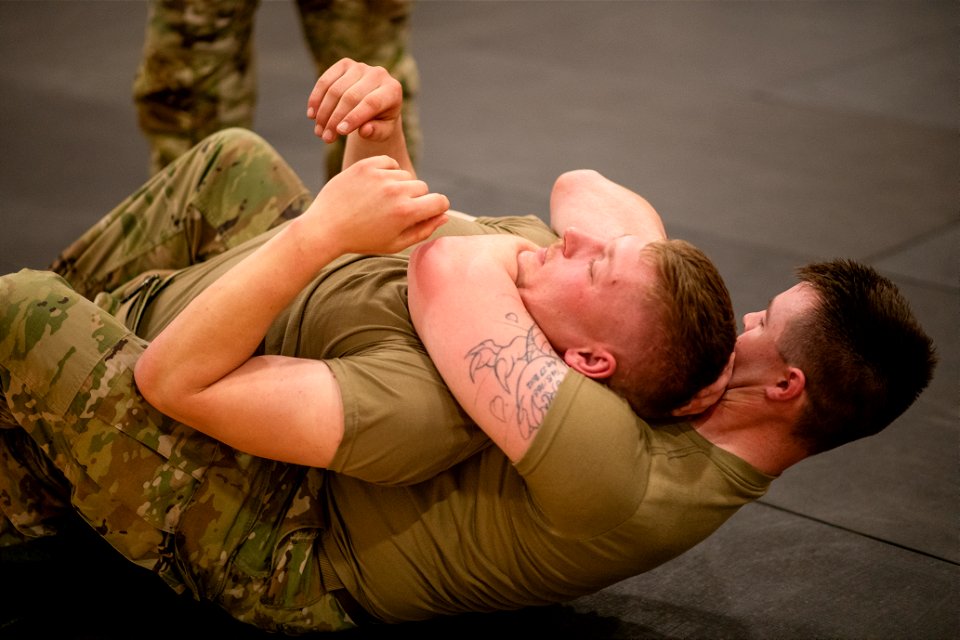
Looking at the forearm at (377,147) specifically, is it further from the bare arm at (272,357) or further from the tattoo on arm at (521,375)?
the tattoo on arm at (521,375)

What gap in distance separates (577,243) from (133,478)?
2.33 ft

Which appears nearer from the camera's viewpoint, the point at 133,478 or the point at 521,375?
the point at 521,375

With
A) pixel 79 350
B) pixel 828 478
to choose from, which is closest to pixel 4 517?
pixel 79 350

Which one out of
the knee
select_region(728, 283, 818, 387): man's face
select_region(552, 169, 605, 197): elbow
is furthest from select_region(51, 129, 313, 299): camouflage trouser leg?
select_region(728, 283, 818, 387): man's face

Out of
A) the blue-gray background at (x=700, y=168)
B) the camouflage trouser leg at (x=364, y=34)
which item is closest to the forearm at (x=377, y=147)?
the blue-gray background at (x=700, y=168)

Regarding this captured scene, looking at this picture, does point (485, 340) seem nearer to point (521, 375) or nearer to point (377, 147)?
point (521, 375)

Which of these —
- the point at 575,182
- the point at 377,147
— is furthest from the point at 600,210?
the point at 377,147

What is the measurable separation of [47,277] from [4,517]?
44cm

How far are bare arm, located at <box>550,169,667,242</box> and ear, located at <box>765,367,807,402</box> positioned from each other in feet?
1.13

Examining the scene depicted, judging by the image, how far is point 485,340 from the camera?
55.5 inches

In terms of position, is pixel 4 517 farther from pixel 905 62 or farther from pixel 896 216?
pixel 905 62

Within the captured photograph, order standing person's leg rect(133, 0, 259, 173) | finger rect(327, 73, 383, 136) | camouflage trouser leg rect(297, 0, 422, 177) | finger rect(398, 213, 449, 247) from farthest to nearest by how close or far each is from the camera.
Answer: camouflage trouser leg rect(297, 0, 422, 177), standing person's leg rect(133, 0, 259, 173), finger rect(327, 73, 383, 136), finger rect(398, 213, 449, 247)

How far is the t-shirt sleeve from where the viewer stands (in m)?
1.36

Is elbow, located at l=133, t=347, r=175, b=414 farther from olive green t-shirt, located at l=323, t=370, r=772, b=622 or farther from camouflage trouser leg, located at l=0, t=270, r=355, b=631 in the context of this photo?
olive green t-shirt, located at l=323, t=370, r=772, b=622
